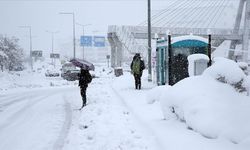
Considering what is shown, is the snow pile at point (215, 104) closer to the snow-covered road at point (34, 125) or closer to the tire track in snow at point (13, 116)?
the snow-covered road at point (34, 125)

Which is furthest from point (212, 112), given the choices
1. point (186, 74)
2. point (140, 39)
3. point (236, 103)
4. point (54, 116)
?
point (140, 39)

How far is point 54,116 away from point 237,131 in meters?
7.53

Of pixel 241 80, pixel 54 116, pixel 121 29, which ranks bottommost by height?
pixel 54 116

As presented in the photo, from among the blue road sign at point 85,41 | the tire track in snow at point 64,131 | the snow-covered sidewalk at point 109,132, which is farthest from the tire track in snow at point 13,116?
the blue road sign at point 85,41

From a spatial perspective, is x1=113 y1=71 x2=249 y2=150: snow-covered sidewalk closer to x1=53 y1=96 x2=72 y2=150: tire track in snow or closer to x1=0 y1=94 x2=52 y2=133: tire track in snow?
x1=53 y1=96 x2=72 y2=150: tire track in snow

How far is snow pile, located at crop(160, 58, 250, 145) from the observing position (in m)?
7.29

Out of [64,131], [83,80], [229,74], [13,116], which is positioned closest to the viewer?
[229,74]

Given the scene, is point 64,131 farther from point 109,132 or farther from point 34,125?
point 109,132

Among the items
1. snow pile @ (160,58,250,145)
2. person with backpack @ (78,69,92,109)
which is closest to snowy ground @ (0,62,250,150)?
snow pile @ (160,58,250,145)

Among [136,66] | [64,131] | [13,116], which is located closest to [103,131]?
[64,131]

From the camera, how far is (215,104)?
8.02m

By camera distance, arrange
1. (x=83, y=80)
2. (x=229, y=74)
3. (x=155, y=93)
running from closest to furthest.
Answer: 1. (x=229, y=74)
2. (x=155, y=93)
3. (x=83, y=80)

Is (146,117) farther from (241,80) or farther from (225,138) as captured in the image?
(225,138)

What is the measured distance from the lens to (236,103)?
8.13m
